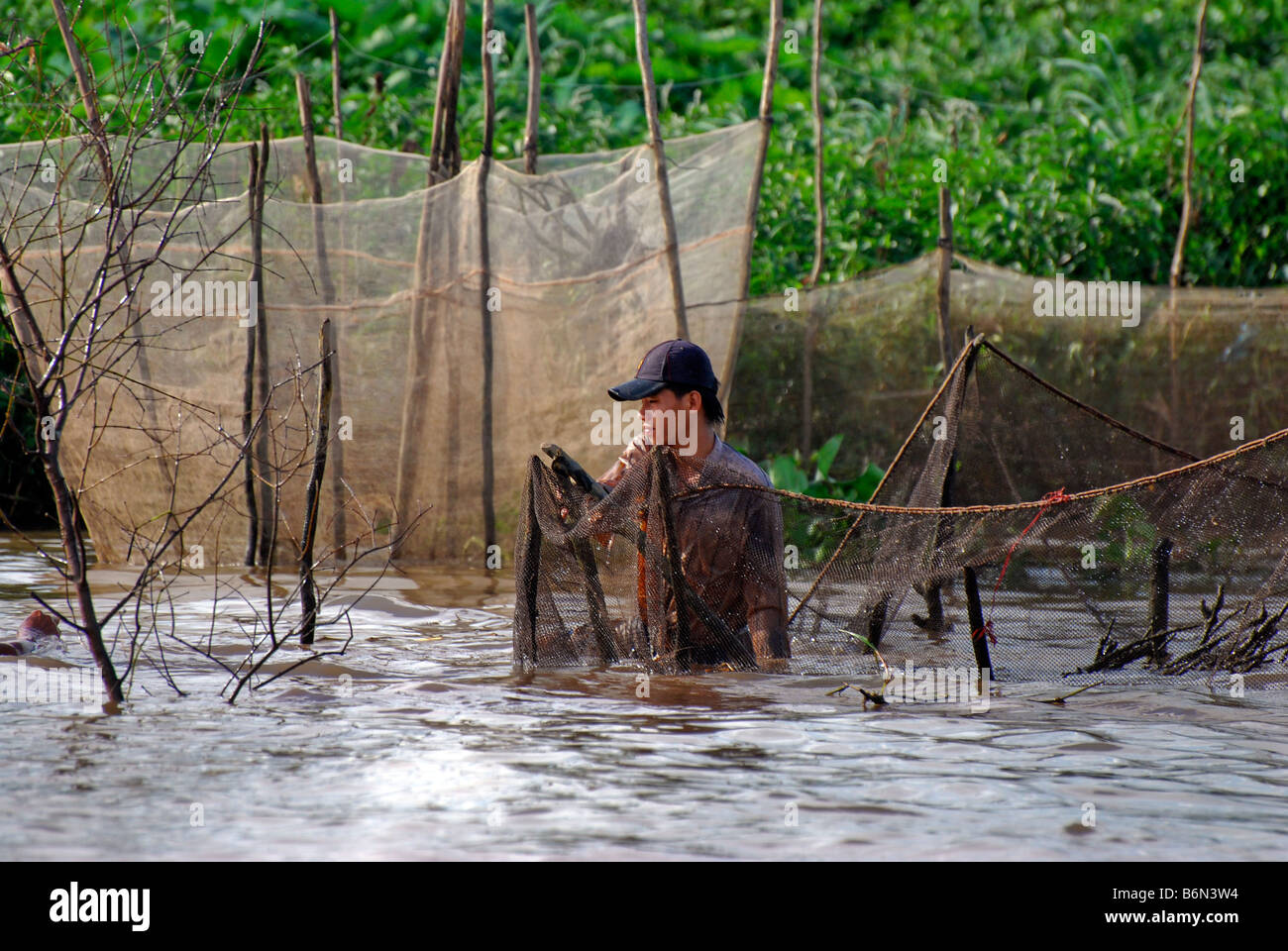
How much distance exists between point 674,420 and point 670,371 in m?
0.18

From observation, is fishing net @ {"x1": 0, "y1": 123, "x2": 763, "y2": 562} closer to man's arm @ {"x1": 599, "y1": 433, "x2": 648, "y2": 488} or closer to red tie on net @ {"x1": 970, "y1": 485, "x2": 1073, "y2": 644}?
man's arm @ {"x1": 599, "y1": 433, "x2": 648, "y2": 488}

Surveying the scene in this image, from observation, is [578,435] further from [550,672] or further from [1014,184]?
[1014,184]

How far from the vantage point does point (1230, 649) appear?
5262 mm

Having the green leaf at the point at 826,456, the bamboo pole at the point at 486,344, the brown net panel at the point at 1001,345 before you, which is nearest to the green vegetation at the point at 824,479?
the green leaf at the point at 826,456

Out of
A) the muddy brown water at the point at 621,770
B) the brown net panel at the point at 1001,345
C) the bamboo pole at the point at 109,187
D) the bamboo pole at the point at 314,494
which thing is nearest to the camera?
the muddy brown water at the point at 621,770

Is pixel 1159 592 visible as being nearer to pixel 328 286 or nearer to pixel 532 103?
pixel 328 286

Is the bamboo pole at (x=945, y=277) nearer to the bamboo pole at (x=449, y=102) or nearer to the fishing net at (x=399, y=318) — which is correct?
the fishing net at (x=399, y=318)

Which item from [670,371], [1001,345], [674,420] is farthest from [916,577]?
[1001,345]

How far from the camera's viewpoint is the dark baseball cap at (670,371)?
5.36 meters

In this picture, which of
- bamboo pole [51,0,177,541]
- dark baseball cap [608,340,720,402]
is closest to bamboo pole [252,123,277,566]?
bamboo pole [51,0,177,541]

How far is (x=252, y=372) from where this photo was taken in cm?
803

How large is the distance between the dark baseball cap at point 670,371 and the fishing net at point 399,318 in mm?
2269

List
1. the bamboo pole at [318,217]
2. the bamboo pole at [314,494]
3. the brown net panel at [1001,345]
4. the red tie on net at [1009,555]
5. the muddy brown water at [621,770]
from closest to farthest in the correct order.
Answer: the muddy brown water at [621,770] → the red tie on net at [1009,555] → the bamboo pole at [314,494] → the bamboo pole at [318,217] → the brown net panel at [1001,345]
